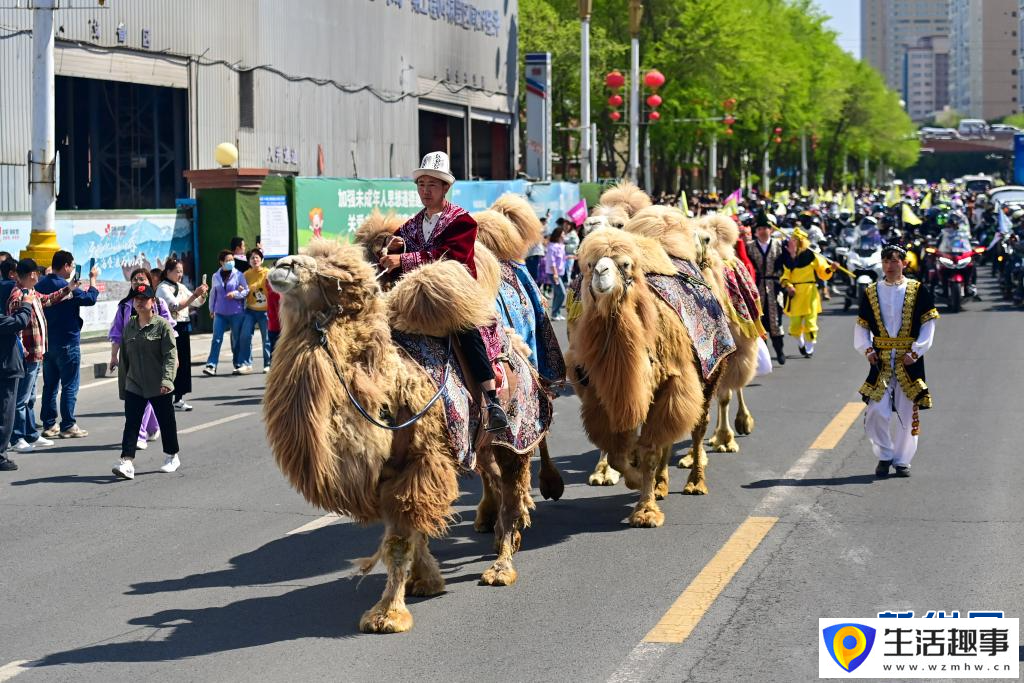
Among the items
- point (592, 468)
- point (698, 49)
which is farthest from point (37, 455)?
point (698, 49)

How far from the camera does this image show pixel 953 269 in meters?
29.1

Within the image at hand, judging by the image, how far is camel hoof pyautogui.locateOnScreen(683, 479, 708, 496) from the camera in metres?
11.0

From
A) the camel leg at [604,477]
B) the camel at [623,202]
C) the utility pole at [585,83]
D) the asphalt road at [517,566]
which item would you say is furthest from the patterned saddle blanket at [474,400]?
the utility pole at [585,83]

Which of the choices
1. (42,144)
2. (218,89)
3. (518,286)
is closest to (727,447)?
(518,286)

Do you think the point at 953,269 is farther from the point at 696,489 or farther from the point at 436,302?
the point at 436,302

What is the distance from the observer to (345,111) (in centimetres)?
4031

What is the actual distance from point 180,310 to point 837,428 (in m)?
6.80

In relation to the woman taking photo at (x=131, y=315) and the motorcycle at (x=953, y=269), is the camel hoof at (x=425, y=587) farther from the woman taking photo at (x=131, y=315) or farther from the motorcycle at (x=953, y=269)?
the motorcycle at (x=953, y=269)

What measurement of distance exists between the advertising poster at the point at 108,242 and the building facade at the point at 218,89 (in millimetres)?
4662

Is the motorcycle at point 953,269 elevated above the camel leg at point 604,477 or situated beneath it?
elevated above

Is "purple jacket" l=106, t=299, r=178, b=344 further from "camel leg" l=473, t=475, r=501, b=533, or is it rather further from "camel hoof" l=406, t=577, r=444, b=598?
"camel hoof" l=406, t=577, r=444, b=598

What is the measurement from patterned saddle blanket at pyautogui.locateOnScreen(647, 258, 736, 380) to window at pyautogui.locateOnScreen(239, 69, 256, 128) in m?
25.7

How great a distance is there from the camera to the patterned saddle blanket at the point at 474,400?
789 cm

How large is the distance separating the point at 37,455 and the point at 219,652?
7077 mm
